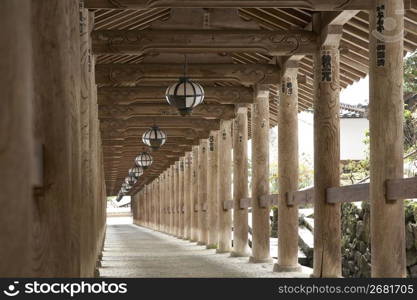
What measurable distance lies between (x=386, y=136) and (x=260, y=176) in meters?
7.17

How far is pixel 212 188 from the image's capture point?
23.4 m

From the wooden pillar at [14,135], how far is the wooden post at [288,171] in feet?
33.3

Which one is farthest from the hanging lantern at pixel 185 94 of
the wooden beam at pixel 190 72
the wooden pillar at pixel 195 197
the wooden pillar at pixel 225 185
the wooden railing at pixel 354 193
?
the wooden pillar at pixel 195 197

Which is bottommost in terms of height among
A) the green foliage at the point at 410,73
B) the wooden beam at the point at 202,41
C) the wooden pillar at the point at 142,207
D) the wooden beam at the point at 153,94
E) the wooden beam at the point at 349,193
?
the wooden pillar at the point at 142,207

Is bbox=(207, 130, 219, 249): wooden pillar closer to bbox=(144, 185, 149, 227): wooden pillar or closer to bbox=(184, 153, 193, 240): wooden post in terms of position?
bbox=(184, 153, 193, 240): wooden post

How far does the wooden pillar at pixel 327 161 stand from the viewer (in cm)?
1198

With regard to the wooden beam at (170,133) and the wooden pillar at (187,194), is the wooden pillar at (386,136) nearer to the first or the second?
the wooden beam at (170,133)

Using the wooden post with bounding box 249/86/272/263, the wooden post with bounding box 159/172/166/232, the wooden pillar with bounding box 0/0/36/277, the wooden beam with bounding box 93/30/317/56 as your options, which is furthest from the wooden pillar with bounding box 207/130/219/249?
the wooden pillar with bounding box 0/0/36/277

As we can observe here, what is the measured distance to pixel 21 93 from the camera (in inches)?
162

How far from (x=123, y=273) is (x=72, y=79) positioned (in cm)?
826

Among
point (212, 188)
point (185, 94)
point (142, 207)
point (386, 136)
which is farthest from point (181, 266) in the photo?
point (142, 207)

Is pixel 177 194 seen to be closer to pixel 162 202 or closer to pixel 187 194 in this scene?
pixel 187 194

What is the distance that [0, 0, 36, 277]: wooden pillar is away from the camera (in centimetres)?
400

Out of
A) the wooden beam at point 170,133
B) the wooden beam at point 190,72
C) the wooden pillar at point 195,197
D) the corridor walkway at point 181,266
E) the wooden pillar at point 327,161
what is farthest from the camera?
the wooden pillar at point 195,197
